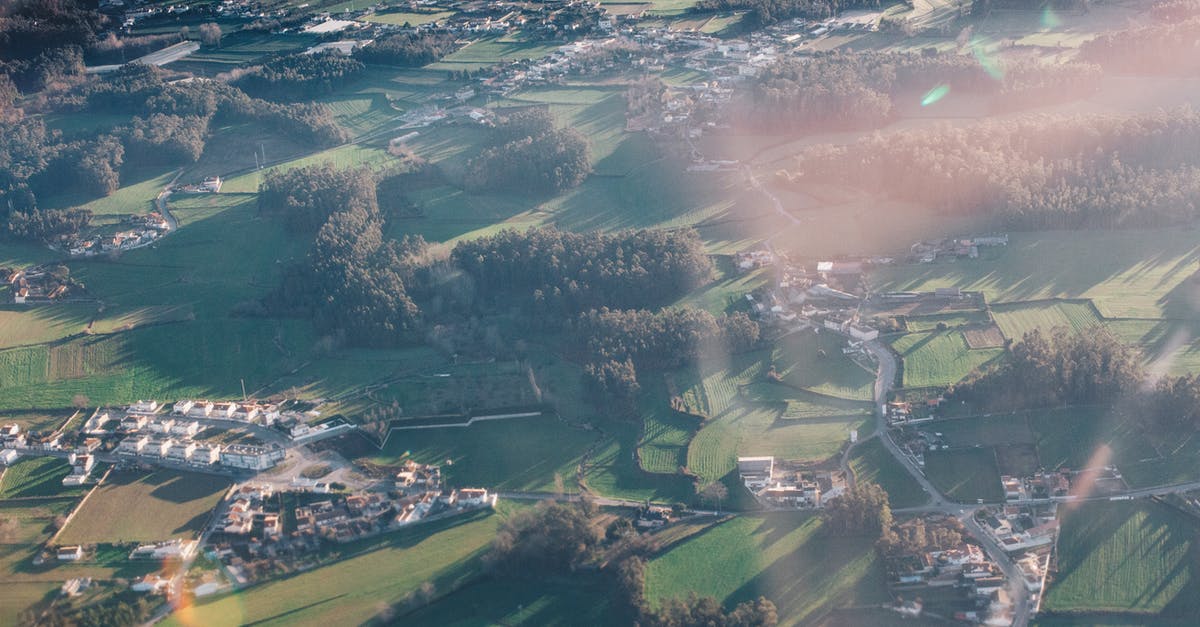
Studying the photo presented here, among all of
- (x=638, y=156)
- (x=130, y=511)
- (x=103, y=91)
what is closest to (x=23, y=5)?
(x=103, y=91)

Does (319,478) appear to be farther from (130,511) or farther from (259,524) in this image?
(130,511)

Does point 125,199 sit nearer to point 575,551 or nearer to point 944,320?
point 575,551

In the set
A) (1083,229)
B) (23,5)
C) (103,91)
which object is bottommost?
(1083,229)

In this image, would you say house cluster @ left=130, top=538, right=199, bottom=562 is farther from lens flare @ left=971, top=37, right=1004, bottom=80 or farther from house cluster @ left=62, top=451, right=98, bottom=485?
lens flare @ left=971, top=37, right=1004, bottom=80

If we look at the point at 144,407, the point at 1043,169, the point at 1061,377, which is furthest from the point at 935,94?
the point at 144,407

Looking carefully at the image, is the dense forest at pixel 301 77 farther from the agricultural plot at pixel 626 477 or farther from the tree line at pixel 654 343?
the agricultural plot at pixel 626 477

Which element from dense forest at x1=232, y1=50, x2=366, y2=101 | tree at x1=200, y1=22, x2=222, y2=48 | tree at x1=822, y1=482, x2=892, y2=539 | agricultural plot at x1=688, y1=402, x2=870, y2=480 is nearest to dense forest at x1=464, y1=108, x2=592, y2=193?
dense forest at x1=232, y1=50, x2=366, y2=101
